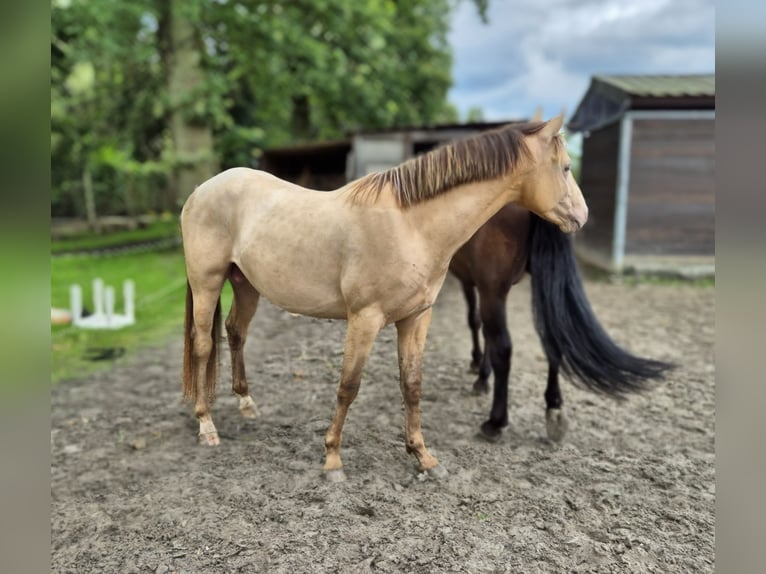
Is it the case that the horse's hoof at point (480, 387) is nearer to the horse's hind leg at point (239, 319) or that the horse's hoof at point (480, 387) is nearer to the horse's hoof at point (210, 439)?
the horse's hind leg at point (239, 319)

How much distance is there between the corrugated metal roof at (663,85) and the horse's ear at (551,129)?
7.59 m

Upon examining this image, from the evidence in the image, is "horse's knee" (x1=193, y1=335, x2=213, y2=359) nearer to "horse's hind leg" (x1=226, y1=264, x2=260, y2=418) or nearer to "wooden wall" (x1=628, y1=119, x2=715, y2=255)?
"horse's hind leg" (x1=226, y1=264, x2=260, y2=418)

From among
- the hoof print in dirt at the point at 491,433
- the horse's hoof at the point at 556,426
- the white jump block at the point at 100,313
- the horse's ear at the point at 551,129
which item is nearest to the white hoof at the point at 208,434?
the hoof print in dirt at the point at 491,433

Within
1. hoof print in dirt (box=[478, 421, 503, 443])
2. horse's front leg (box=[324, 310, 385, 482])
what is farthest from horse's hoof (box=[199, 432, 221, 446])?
hoof print in dirt (box=[478, 421, 503, 443])

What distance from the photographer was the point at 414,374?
280cm

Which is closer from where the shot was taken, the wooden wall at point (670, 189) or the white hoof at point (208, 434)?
the white hoof at point (208, 434)

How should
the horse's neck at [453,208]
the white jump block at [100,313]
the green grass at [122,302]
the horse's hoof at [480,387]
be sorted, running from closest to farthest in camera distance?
1. the horse's neck at [453,208]
2. the horse's hoof at [480,387]
3. the green grass at [122,302]
4. the white jump block at [100,313]

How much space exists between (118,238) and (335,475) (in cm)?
1361

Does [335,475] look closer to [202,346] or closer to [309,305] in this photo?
[309,305]

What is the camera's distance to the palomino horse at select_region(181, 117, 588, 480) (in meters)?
2.47

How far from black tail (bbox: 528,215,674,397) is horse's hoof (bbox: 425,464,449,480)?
102 centimetres

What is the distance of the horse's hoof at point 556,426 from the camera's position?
3295 millimetres

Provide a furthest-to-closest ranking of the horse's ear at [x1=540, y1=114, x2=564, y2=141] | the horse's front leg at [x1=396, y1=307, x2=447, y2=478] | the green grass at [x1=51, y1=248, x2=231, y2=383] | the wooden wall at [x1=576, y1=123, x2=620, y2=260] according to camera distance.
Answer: the wooden wall at [x1=576, y1=123, x2=620, y2=260] → the green grass at [x1=51, y1=248, x2=231, y2=383] → the horse's front leg at [x1=396, y1=307, x2=447, y2=478] → the horse's ear at [x1=540, y1=114, x2=564, y2=141]
